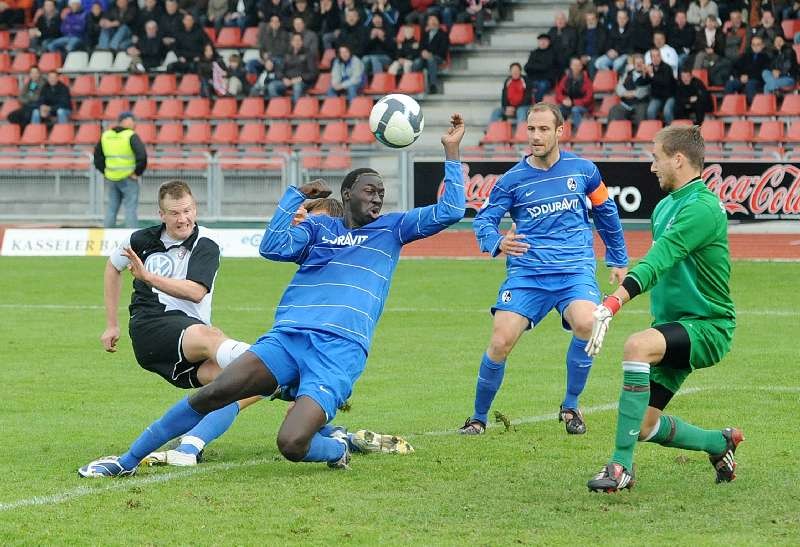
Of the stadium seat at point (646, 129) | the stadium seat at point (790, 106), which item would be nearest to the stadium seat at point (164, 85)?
the stadium seat at point (646, 129)

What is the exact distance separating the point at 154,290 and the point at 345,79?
68.2 ft

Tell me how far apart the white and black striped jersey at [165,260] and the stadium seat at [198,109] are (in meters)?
21.8

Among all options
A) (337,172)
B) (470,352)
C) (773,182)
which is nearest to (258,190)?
(337,172)

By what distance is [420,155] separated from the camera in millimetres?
23453

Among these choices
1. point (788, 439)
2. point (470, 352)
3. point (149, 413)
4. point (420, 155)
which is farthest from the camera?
point (420, 155)

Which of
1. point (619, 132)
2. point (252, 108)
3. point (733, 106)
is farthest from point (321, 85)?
point (733, 106)

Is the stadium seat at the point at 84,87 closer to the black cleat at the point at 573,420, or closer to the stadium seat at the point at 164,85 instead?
the stadium seat at the point at 164,85

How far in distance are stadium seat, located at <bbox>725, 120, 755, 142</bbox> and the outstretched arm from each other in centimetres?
1781

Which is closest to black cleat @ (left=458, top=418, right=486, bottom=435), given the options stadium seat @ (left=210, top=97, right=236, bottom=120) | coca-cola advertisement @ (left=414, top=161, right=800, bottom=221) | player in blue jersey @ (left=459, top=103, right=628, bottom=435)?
player in blue jersey @ (left=459, top=103, right=628, bottom=435)

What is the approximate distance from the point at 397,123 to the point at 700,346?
2.72 metres

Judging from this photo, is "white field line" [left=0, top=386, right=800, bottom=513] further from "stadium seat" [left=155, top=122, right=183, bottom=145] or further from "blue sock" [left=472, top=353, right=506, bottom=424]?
"stadium seat" [left=155, top=122, right=183, bottom=145]

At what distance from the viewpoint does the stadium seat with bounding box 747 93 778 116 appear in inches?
976

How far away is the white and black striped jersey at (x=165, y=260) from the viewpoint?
7934 millimetres

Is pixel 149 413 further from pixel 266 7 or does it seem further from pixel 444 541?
pixel 266 7
